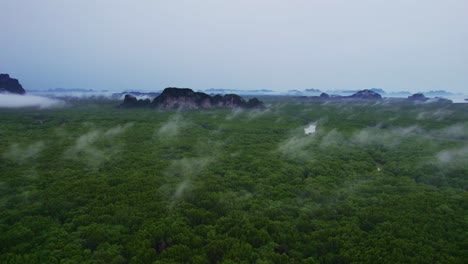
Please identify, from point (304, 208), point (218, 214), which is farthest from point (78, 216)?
point (304, 208)

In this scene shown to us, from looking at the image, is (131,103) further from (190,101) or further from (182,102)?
(190,101)

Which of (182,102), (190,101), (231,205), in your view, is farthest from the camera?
(190,101)

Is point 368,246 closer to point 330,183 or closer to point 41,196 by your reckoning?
point 330,183

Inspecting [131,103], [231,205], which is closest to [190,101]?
[131,103]

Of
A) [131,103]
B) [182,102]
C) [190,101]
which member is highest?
[190,101]

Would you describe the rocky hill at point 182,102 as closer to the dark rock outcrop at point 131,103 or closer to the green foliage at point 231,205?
the dark rock outcrop at point 131,103

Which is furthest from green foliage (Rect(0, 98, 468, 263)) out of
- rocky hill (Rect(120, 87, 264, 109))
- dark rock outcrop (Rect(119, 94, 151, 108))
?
dark rock outcrop (Rect(119, 94, 151, 108))
